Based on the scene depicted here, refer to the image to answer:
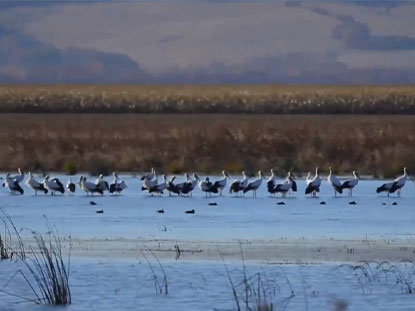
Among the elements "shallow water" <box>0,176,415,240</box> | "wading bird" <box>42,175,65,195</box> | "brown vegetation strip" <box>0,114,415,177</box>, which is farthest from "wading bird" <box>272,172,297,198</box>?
"brown vegetation strip" <box>0,114,415,177</box>

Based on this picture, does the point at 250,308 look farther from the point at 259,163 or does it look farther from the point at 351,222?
the point at 259,163

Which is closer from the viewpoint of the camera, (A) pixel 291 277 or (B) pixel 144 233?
(A) pixel 291 277

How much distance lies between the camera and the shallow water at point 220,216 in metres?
19.8

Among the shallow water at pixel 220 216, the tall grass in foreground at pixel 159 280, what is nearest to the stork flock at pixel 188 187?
the shallow water at pixel 220 216

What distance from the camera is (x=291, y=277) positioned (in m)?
15.0

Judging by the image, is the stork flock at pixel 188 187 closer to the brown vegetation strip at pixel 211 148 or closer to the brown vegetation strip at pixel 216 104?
the brown vegetation strip at pixel 211 148

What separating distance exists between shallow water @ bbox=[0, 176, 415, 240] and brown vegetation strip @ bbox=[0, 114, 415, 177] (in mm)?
6419

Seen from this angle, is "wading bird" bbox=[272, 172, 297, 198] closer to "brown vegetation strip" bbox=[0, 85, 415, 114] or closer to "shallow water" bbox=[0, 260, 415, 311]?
"shallow water" bbox=[0, 260, 415, 311]

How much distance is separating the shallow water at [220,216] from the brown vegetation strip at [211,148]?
642 centimetres

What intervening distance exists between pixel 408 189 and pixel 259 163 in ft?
23.1

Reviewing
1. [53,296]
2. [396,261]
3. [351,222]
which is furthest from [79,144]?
[53,296]

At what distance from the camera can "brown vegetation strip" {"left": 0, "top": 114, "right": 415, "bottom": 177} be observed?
35.3 m

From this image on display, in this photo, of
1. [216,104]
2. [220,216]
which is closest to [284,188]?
[220,216]

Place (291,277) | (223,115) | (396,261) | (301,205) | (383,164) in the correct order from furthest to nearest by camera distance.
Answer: (223,115)
(383,164)
(301,205)
(396,261)
(291,277)
